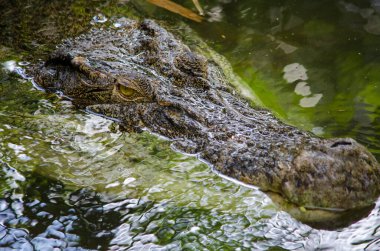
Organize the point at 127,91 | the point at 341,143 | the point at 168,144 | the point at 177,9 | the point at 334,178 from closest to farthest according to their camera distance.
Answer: the point at 334,178 < the point at 341,143 < the point at 168,144 < the point at 127,91 < the point at 177,9

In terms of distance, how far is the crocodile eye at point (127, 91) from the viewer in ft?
14.2

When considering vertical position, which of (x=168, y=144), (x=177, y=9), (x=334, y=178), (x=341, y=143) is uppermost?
(x=177, y=9)

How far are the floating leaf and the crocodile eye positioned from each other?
7.87 feet

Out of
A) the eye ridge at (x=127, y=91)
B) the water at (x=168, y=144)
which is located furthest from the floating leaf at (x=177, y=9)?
the eye ridge at (x=127, y=91)

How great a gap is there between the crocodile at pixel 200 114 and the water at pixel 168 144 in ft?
0.44

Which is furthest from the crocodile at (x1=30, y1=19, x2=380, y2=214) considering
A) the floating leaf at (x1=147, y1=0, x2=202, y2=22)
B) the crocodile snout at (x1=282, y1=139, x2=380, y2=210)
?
the floating leaf at (x1=147, y1=0, x2=202, y2=22)

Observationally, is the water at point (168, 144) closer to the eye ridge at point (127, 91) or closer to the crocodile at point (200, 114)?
the crocodile at point (200, 114)

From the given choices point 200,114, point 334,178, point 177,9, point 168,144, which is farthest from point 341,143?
point 177,9

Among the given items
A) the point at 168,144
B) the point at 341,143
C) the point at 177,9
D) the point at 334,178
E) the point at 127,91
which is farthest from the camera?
the point at 177,9

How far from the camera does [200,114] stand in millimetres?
3930

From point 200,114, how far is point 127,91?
771 mm

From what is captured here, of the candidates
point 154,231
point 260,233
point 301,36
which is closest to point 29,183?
point 154,231

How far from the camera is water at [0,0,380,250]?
121 inches

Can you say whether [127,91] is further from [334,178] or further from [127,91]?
[334,178]
